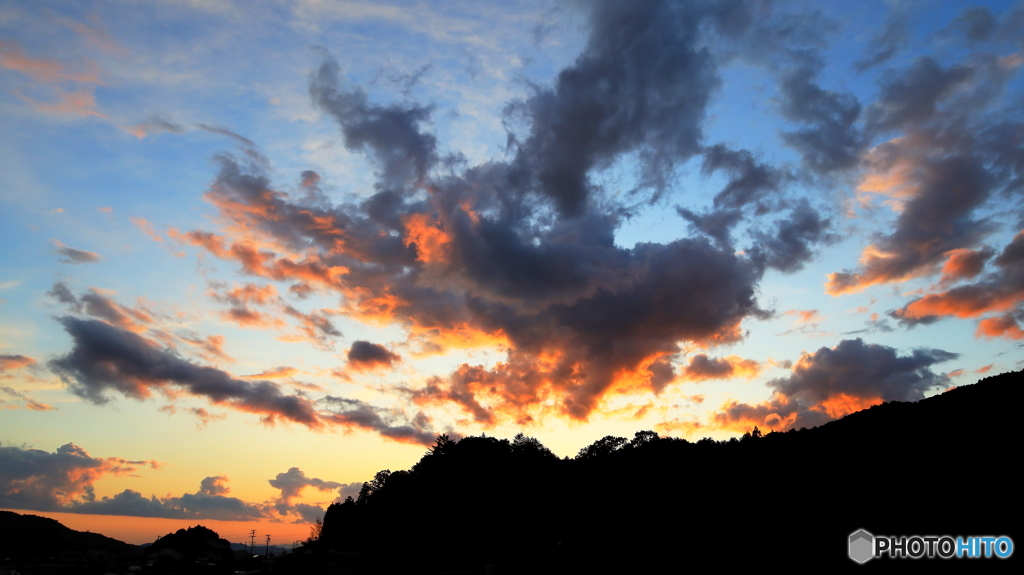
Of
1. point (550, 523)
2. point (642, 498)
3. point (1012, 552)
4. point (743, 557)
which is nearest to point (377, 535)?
point (550, 523)

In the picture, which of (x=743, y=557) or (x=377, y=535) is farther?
(x=377, y=535)

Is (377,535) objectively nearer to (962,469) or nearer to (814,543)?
(814,543)

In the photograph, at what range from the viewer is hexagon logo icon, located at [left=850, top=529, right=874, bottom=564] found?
43.7 metres

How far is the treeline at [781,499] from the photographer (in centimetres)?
4519

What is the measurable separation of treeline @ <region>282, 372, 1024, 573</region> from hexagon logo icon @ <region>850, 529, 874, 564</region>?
105 centimetres

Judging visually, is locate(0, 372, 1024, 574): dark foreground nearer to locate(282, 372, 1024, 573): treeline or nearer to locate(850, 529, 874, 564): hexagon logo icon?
locate(282, 372, 1024, 573): treeline

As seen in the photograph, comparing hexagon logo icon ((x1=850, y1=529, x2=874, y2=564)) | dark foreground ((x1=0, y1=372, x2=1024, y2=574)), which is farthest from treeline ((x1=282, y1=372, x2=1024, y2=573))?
hexagon logo icon ((x1=850, y1=529, x2=874, y2=564))

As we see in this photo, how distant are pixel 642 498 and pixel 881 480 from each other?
135 feet

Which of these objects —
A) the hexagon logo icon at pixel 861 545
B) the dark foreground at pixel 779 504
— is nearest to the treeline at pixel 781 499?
the dark foreground at pixel 779 504

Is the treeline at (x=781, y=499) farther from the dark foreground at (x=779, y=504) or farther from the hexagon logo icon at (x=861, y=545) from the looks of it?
the hexagon logo icon at (x=861, y=545)

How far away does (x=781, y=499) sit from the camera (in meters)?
61.1

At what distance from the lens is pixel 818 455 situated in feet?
213

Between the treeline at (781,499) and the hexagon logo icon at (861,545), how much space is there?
105cm

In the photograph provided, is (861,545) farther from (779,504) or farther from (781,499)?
(781,499)
